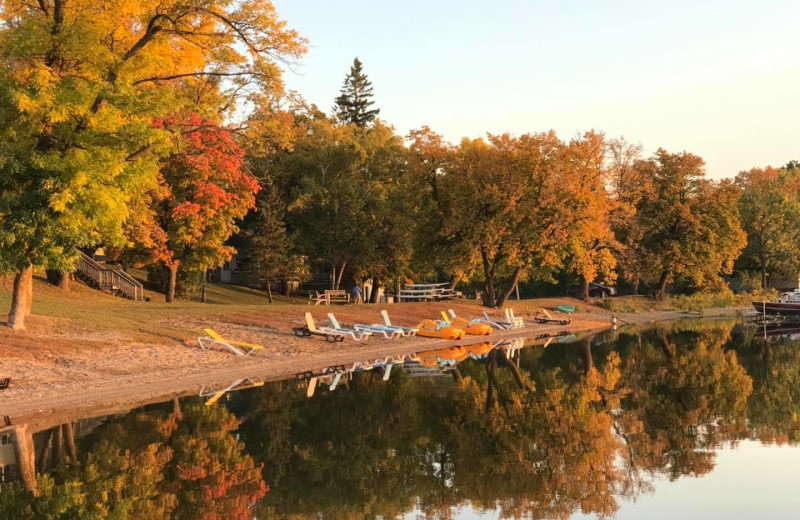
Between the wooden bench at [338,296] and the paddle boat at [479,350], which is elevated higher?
the wooden bench at [338,296]

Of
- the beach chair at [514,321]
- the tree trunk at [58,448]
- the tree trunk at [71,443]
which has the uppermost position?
the beach chair at [514,321]

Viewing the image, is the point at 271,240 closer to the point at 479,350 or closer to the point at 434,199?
the point at 434,199

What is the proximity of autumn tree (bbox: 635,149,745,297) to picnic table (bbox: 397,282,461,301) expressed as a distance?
1933cm

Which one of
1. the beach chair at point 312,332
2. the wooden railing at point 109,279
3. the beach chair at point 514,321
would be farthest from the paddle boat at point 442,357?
the wooden railing at point 109,279

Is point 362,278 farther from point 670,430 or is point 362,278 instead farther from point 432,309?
point 670,430

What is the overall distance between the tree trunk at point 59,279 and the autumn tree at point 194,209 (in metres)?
4.37

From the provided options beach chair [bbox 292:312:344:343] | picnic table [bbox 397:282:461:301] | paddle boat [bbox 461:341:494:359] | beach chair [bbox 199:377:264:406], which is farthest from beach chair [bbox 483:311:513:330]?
beach chair [bbox 199:377:264:406]

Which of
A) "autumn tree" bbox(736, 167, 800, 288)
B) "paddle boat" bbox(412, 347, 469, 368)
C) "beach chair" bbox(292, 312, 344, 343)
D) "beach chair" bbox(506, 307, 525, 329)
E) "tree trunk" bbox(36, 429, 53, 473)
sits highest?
"autumn tree" bbox(736, 167, 800, 288)

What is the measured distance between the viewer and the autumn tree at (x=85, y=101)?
2208cm

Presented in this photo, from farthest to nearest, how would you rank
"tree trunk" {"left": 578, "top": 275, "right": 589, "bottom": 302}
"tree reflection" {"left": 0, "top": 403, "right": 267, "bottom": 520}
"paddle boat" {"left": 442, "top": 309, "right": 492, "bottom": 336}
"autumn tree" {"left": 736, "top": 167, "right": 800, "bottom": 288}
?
"autumn tree" {"left": 736, "top": 167, "right": 800, "bottom": 288} → "tree trunk" {"left": 578, "top": 275, "right": 589, "bottom": 302} → "paddle boat" {"left": 442, "top": 309, "right": 492, "bottom": 336} → "tree reflection" {"left": 0, "top": 403, "right": 267, "bottom": 520}

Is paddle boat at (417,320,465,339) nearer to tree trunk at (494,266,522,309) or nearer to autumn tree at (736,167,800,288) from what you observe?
tree trunk at (494,266,522,309)

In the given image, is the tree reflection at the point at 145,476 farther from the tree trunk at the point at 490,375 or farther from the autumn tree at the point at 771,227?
the autumn tree at the point at 771,227

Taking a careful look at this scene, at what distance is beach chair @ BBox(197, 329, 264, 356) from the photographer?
27.9 meters

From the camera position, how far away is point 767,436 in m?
15.2
